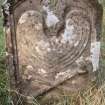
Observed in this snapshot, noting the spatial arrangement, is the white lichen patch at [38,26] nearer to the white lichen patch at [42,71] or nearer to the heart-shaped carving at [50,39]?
the heart-shaped carving at [50,39]

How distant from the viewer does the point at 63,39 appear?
12.5ft

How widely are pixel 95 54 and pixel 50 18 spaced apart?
20.9 inches

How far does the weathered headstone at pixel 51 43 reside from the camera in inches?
147

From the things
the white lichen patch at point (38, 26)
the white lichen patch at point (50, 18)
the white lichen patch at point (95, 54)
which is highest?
the white lichen patch at point (50, 18)

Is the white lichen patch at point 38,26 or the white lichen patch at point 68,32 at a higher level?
the white lichen patch at point 38,26

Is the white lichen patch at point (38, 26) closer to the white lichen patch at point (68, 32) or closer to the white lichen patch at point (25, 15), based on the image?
the white lichen patch at point (25, 15)

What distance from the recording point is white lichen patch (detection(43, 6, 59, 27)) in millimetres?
3752

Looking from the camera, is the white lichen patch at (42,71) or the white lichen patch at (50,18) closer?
the white lichen patch at (50,18)

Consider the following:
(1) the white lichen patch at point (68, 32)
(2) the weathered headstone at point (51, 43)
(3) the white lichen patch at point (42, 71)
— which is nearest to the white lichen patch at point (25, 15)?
(2) the weathered headstone at point (51, 43)

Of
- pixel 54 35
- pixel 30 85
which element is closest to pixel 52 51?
pixel 54 35

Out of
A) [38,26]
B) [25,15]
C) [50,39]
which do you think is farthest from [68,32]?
[25,15]

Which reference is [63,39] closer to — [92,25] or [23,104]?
[92,25]

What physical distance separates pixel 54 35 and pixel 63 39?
88 millimetres

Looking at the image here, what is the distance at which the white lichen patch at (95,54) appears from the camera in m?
3.84
